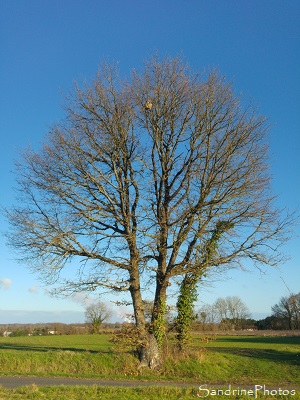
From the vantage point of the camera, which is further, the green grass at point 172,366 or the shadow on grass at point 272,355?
the shadow on grass at point 272,355

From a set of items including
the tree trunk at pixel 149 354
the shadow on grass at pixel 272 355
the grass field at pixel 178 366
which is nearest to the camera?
the grass field at pixel 178 366

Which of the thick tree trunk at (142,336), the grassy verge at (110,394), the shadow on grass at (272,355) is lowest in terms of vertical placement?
the grassy verge at (110,394)

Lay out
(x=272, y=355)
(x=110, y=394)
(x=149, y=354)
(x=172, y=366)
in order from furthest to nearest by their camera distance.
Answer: (x=272, y=355) < (x=172, y=366) < (x=149, y=354) < (x=110, y=394)

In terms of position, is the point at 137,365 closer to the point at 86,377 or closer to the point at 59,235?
the point at 86,377

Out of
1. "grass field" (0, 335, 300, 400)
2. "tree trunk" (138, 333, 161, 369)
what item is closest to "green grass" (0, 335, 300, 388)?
"grass field" (0, 335, 300, 400)

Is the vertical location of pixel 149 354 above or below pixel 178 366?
above

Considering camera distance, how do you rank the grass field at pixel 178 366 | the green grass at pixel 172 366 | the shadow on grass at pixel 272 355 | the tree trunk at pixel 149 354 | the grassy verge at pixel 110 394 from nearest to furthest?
the grassy verge at pixel 110 394, the grass field at pixel 178 366, the green grass at pixel 172 366, the tree trunk at pixel 149 354, the shadow on grass at pixel 272 355

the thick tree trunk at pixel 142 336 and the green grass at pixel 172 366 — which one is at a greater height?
the thick tree trunk at pixel 142 336

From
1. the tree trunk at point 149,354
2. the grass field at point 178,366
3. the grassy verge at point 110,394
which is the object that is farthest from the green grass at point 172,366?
the grassy verge at point 110,394

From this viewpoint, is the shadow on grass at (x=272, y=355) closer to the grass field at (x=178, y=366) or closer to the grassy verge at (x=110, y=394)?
the grass field at (x=178, y=366)

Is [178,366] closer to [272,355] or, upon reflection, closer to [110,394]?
[272,355]

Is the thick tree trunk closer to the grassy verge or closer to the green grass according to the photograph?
the green grass

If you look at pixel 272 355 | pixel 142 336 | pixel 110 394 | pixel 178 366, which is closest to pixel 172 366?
pixel 178 366

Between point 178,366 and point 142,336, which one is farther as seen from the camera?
point 178,366
